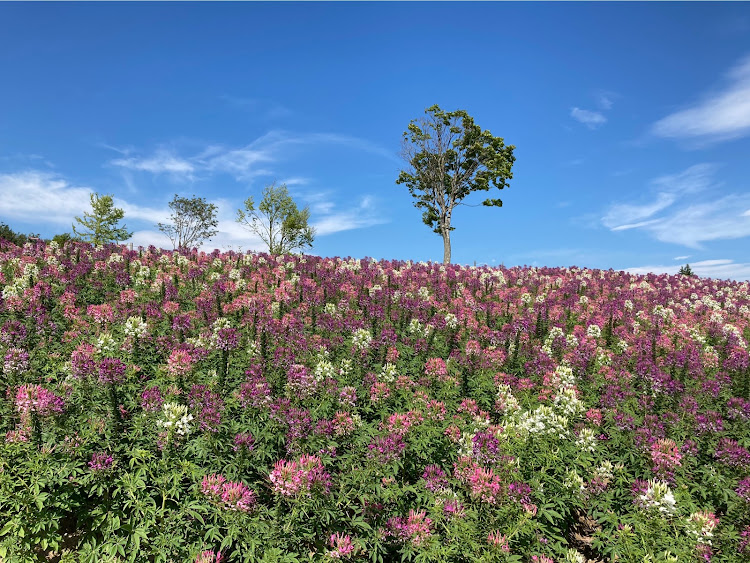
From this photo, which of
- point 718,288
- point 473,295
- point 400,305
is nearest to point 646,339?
point 473,295

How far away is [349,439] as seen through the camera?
21.1 feet

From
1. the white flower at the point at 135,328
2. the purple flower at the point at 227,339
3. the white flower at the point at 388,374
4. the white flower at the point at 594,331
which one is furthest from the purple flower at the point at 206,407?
the white flower at the point at 594,331

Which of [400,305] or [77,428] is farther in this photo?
[400,305]

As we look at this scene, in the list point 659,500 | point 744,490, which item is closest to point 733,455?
point 744,490

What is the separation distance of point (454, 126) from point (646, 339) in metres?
40.8

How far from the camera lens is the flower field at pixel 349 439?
16.6 feet

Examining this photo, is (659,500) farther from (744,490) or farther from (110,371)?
(110,371)

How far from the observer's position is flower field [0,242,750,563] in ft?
16.6

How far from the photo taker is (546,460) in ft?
20.8

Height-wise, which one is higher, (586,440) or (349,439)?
(349,439)

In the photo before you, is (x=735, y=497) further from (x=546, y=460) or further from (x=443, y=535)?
(x=443, y=535)

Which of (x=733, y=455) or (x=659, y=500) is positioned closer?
(x=659, y=500)

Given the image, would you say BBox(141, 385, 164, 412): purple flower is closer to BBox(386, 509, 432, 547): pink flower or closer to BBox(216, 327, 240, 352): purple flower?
BBox(216, 327, 240, 352): purple flower

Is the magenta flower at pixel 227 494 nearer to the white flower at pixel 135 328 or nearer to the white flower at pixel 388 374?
the white flower at pixel 388 374
